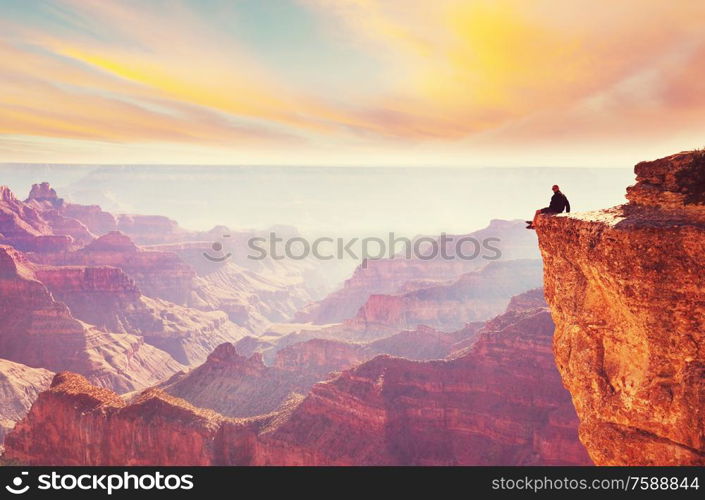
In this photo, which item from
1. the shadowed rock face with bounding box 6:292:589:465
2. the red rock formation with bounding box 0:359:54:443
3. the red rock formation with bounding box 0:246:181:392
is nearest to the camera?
the shadowed rock face with bounding box 6:292:589:465

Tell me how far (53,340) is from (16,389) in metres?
21.5

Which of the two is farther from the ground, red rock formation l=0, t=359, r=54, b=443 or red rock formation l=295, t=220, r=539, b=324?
red rock formation l=295, t=220, r=539, b=324

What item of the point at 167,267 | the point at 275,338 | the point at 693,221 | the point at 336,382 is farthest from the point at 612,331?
the point at 167,267

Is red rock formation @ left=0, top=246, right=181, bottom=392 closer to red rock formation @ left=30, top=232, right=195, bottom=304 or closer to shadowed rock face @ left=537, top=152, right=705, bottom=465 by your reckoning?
red rock formation @ left=30, top=232, right=195, bottom=304

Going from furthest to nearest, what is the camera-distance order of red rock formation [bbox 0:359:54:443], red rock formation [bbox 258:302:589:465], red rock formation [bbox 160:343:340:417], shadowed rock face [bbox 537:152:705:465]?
red rock formation [bbox 0:359:54:443] → red rock formation [bbox 160:343:340:417] → red rock formation [bbox 258:302:589:465] → shadowed rock face [bbox 537:152:705:465]

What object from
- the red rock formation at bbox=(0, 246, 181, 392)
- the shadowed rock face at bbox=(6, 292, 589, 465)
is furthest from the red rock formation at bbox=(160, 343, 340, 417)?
the red rock formation at bbox=(0, 246, 181, 392)

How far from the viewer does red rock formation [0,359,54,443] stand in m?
79.3

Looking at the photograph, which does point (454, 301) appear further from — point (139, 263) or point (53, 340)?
point (139, 263)

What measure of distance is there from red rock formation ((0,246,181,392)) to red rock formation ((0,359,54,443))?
10.1 m

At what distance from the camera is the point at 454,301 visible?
415 feet

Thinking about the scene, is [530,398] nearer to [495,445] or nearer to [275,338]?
[495,445]

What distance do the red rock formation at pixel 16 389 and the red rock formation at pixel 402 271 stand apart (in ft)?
275

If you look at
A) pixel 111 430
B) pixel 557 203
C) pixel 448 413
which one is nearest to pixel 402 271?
pixel 448 413
